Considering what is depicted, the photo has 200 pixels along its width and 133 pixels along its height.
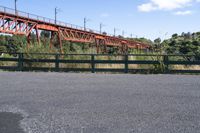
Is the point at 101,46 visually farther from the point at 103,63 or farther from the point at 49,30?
the point at 103,63

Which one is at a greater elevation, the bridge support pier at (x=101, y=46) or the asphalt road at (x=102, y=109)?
the bridge support pier at (x=101, y=46)

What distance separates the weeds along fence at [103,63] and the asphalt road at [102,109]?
6.56m

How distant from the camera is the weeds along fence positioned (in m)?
17.7

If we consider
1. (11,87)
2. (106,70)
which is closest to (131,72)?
(106,70)

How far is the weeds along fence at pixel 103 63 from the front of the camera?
17.7 metres

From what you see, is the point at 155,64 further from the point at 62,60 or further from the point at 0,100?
the point at 0,100

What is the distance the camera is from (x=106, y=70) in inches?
709

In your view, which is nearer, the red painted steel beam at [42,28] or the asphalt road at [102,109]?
the asphalt road at [102,109]

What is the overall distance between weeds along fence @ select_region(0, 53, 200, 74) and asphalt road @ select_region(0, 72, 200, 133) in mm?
6562

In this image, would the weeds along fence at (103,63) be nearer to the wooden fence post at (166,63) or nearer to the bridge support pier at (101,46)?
the wooden fence post at (166,63)

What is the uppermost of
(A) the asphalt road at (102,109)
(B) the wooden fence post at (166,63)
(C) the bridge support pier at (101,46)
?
(C) the bridge support pier at (101,46)

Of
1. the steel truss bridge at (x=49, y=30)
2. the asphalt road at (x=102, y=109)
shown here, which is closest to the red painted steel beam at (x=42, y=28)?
the steel truss bridge at (x=49, y=30)

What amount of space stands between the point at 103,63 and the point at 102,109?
10942 millimetres

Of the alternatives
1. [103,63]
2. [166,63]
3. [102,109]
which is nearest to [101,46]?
[103,63]
